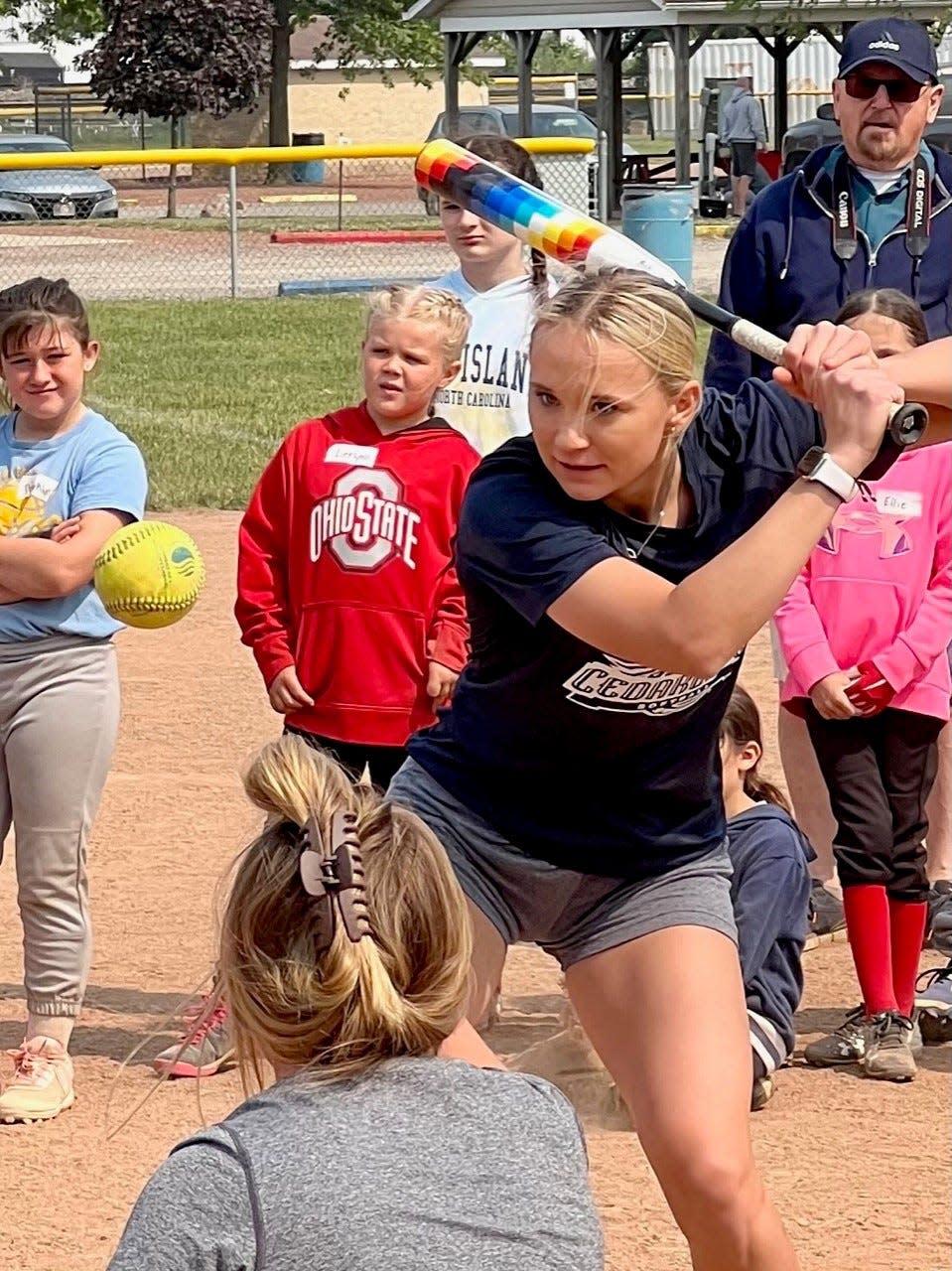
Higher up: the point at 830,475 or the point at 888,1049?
the point at 830,475

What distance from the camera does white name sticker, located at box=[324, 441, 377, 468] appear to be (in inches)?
186

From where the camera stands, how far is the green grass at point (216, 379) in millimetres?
11984

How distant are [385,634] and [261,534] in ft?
1.34

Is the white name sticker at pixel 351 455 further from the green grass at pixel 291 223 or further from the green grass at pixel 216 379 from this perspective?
the green grass at pixel 291 223

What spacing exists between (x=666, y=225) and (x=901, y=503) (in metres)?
14.3

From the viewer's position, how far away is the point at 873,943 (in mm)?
4711

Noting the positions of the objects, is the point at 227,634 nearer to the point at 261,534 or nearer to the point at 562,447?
the point at 261,534

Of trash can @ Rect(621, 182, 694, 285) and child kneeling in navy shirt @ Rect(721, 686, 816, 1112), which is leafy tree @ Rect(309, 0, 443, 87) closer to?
trash can @ Rect(621, 182, 694, 285)

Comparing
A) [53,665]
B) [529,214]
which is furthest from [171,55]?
[529,214]

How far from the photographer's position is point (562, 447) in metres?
2.95

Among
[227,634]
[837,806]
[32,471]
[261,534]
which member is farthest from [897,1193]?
[227,634]

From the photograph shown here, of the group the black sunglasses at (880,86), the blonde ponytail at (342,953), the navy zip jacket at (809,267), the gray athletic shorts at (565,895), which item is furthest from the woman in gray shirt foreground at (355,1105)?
the black sunglasses at (880,86)

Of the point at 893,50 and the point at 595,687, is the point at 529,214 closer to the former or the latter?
the point at 595,687

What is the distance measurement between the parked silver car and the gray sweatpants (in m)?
15.5
